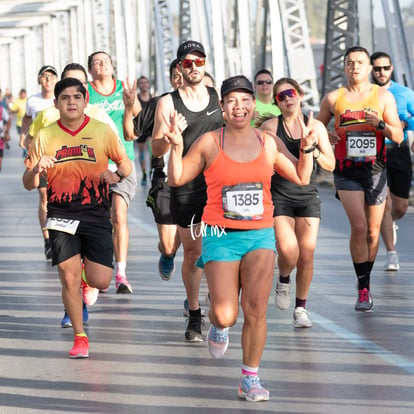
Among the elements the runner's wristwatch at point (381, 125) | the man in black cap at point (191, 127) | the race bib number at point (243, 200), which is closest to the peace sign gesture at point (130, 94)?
the man in black cap at point (191, 127)

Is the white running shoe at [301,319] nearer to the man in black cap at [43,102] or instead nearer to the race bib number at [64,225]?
the race bib number at [64,225]

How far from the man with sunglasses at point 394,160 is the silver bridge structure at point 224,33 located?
4700mm

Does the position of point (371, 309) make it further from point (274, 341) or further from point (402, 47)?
point (402, 47)

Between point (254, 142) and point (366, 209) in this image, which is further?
point (366, 209)

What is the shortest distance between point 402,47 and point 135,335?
39.4ft

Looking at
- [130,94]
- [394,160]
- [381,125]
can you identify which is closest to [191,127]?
[130,94]

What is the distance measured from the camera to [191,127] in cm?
823

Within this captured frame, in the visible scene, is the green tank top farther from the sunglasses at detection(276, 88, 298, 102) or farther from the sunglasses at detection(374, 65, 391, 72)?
the sunglasses at detection(276, 88, 298, 102)

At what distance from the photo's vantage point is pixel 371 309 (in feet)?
30.7

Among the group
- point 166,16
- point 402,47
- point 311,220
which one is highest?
point 166,16

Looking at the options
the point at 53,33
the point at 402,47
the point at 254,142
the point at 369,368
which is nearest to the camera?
the point at 254,142

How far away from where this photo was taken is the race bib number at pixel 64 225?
7.98 m

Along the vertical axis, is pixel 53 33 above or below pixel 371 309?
above

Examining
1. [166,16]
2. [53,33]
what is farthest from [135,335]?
[53,33]
